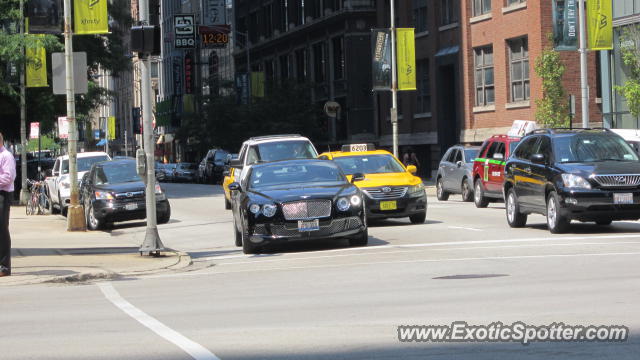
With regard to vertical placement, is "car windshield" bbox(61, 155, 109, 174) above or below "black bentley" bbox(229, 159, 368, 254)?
above

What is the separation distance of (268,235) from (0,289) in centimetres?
488

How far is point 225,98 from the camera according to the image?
75.5 meters

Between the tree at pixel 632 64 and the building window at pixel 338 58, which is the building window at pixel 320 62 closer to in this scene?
the building window at pixel 338 58

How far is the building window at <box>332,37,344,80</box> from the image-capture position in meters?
70.7

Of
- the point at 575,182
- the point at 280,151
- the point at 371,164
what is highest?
the point at 280,151

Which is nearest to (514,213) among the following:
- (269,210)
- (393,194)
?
(393,194)

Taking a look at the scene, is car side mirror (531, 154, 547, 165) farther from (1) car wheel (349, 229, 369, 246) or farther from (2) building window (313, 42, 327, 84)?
(2) building window (313, 42, 327, 84)

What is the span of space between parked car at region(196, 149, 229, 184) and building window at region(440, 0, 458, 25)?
17335 mm

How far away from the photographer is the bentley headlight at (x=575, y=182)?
1950cm

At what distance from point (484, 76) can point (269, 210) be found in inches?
1466

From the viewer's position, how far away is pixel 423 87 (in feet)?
203

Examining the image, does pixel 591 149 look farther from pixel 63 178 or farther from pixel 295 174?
pixel 63 178

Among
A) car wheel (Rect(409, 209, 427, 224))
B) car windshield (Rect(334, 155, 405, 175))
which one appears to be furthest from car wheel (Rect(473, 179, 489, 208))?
car wheel (Rect(409, 209, 427, 224))

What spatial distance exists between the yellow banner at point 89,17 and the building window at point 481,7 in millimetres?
28059
